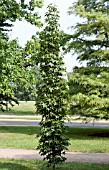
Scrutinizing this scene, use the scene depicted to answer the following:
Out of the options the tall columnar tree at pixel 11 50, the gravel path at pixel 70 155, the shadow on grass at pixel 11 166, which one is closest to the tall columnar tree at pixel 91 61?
the tall columnar tree at pixel 11 50

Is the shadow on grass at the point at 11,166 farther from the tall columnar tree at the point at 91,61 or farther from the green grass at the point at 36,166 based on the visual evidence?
the tall columnar tree at the point at 91,61

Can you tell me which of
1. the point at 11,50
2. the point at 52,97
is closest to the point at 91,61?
the point at 11,50

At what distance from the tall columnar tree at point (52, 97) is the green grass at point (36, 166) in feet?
3.49

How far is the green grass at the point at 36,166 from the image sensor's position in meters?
12.0

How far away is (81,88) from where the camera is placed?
22234 millimetres

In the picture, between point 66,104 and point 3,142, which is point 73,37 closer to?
point 3,142

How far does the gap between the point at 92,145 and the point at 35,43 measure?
6.71m

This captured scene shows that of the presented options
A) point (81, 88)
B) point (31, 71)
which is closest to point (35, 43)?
point (31, 71)

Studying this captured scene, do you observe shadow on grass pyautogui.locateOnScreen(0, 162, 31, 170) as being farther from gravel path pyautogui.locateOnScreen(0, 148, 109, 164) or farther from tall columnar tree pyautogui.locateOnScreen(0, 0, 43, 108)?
tall columnar tree pyautogui.locateOnScreen(0, 0, 43, 108)

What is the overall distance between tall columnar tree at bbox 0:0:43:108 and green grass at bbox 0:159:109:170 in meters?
7.54

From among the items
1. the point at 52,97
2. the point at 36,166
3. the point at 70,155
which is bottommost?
the point at 70,155

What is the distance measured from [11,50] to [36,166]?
9.54 metres

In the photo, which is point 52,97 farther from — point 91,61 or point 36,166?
point 91,61

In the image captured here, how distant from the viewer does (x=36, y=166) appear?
40.5 ft
